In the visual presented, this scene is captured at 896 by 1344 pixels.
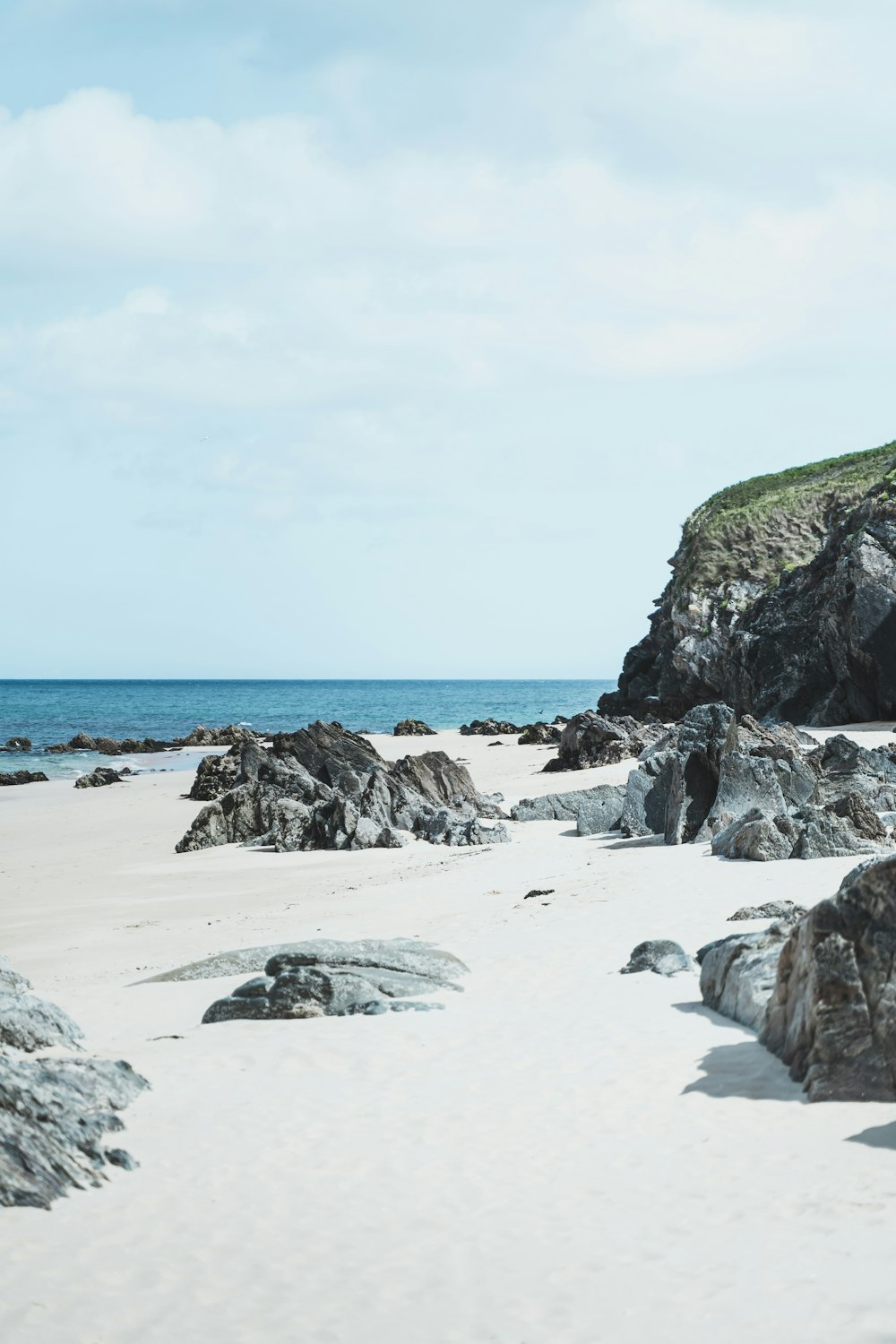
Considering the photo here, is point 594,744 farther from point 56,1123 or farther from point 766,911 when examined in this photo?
point 56,1123

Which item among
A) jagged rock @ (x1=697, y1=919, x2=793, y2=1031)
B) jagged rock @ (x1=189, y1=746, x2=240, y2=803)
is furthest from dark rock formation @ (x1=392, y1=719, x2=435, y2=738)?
jagged rock @ (x1=697, y1=919, x2=793, y2=1031)

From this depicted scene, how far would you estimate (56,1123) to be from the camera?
244 inches

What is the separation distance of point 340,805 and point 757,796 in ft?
23.7

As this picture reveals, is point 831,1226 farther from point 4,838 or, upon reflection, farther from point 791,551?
point 791,551

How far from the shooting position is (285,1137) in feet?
22.1

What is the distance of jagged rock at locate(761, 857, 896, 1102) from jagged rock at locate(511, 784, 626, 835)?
40.7 feet

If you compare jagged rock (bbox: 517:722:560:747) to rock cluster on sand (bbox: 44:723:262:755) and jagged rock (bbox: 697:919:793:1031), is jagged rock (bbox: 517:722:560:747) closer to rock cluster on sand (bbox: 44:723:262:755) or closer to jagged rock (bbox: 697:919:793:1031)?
rock cluster on sand (bbox: 44:723:262:755)

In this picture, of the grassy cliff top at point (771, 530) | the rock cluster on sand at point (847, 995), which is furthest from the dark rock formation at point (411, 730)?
the rock cluster on sand at point (847, 995)

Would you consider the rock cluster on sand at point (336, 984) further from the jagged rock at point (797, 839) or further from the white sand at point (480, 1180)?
the jagged rock at point (797, 839)

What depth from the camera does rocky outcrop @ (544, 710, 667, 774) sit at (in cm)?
3102

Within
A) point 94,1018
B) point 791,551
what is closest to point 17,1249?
point 94,1018

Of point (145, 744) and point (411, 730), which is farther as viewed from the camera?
point (411, 730)

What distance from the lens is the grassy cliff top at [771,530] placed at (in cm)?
5266

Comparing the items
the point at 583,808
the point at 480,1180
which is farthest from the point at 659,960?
the point at 583,808
